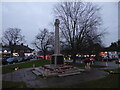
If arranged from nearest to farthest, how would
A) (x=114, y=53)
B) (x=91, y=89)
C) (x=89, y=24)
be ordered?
(x=91, y=89)
(x=89, y=24)
(x=114, y=53)

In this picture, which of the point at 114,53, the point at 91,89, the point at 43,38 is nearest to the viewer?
the point at 91,89

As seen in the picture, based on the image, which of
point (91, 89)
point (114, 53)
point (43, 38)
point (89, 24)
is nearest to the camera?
point (91, 89)

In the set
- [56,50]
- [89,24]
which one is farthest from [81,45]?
[56,50]

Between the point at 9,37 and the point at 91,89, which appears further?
the point at 9,37

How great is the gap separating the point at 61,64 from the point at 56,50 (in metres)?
2.19

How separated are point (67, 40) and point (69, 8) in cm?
728

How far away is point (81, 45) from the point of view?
2728 cm

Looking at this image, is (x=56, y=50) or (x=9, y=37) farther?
(x=9, y=37)

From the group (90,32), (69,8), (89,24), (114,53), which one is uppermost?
(69,8)

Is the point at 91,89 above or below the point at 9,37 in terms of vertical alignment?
below

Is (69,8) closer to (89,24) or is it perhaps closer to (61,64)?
(89,24)

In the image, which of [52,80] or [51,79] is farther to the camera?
[51,79]

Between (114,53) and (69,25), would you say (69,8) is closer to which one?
(69,25)

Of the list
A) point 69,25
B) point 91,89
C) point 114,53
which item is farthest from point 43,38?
point 91,89
